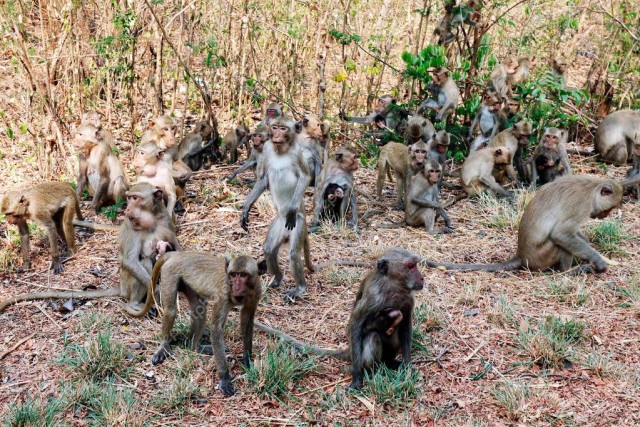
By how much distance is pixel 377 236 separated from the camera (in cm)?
834

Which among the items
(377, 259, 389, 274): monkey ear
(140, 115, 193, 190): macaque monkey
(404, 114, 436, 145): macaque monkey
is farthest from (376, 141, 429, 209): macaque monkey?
(377, 259, 389, 274): monkey ear

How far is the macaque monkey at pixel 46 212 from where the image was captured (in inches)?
282

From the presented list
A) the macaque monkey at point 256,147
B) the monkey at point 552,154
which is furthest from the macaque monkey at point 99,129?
the monkey at point 552,154

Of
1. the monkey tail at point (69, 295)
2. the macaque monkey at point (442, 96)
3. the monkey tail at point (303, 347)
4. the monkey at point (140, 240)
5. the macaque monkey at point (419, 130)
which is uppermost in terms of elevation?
the macaque monkey at point (442, 96)

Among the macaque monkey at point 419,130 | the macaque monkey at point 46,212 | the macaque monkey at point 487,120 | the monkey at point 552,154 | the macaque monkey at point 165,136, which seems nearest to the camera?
the macaque monkey at point 46,212

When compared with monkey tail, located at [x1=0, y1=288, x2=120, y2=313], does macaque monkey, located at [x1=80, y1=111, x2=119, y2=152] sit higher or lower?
higher

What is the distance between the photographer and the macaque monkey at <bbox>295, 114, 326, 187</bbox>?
9375mm

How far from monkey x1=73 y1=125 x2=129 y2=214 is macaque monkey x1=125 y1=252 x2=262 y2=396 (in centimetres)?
312

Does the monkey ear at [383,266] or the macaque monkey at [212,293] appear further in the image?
the monkey ear at [383,266]

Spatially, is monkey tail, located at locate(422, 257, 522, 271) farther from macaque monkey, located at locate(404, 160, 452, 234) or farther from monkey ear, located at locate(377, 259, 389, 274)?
monkey ear, located at locate(377, 259, 389, 274)

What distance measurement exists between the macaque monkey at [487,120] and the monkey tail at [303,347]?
218 inches

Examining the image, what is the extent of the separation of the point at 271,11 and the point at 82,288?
19.9ft

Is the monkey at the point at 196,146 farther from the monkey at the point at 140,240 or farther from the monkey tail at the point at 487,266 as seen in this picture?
the monkey tail at the point at 487,266

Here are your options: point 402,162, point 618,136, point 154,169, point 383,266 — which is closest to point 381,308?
point 383,266
